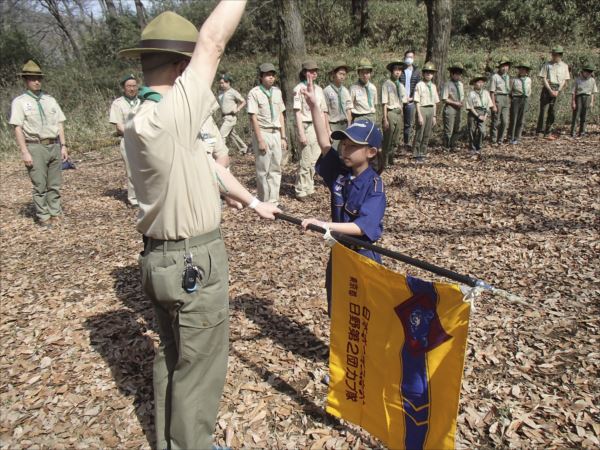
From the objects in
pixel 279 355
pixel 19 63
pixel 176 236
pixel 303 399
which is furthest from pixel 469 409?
pixel 19 63

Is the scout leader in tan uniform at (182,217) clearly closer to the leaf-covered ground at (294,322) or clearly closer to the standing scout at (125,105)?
the leaf-covered ground at (294,322)

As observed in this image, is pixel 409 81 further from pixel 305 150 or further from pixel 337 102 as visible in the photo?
pixel 305 150

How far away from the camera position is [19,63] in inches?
1089

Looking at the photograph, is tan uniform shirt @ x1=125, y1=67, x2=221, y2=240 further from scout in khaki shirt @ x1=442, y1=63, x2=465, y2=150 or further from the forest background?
the forest background

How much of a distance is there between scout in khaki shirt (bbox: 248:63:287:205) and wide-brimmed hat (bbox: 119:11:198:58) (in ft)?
18.2

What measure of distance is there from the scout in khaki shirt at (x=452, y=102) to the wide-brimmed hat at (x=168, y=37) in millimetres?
10137

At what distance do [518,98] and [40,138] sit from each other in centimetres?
1133

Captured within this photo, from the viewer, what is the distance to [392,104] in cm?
1030

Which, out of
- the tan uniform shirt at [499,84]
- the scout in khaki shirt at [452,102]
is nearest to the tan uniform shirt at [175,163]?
the scout in khaki shirt at [452,102]

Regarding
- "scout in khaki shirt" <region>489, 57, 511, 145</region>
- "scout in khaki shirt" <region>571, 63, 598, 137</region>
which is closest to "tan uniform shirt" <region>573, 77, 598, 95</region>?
"scout in khaki shirt" <region>571, 63, 598, 137</region>

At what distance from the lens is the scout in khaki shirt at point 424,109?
10977mm

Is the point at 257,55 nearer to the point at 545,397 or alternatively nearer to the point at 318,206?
the point at 318,206

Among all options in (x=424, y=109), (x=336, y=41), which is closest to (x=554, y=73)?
(x=424, y=109)

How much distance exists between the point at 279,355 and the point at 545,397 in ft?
7.06
